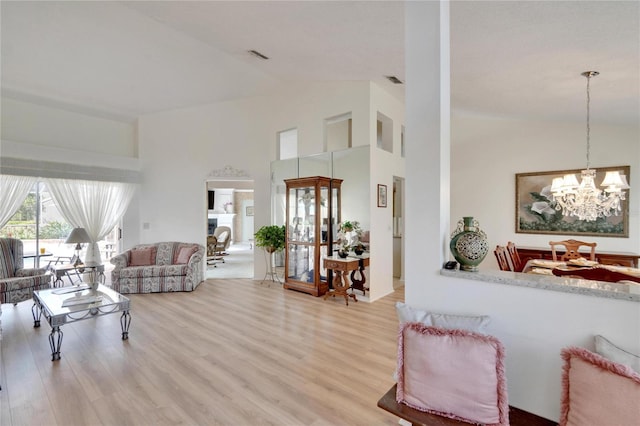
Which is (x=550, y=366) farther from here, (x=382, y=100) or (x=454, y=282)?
(x=382, y=100)

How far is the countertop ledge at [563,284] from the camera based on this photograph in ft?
4.32

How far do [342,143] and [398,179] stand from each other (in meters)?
1.32

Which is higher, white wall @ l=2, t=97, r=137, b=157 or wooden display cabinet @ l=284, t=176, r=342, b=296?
white wall @ l=2, t=97, r=137, b=157

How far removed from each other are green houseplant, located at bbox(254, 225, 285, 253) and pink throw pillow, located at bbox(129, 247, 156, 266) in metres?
2.16

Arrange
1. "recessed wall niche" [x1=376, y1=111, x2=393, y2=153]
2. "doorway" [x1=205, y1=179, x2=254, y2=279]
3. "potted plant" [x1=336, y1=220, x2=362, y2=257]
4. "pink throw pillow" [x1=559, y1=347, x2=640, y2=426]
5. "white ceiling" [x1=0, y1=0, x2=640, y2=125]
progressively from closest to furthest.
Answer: "pink throw pillow" [x1=559, y1=347, x2=640, y2=426] < "white ceiling" [x1=0, y1=0, x2=640, y2=125] < "potted plant" [x1=336, y1=220, x2=362, y2=257] < "recessed wall niche" [x1=376, y1=111, x2=393, y2=153] < "doorway" [x1=205, y1=179, x2=254, y2=279]

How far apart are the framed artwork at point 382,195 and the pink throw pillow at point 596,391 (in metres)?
3.77

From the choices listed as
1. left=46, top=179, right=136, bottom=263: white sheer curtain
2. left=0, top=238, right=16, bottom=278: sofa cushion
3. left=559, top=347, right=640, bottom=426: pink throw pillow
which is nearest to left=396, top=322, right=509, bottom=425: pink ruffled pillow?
left=559, top=347, right=640, bottom=426: pink throw pillow

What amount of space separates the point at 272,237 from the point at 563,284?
187 inches

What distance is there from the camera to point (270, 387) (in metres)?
2.37

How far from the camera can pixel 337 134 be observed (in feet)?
19.2

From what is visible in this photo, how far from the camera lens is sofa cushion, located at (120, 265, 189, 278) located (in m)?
5.15

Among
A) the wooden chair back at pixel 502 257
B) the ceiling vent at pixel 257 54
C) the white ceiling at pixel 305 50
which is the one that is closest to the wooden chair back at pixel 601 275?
the wooden chair back at pixel 502 257

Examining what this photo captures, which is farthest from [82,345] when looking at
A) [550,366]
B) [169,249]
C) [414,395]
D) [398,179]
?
[398,179]

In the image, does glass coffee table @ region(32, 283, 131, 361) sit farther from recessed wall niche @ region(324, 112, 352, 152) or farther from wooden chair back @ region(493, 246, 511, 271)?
wooden chair back @ region(493, 246, 511, 271)
